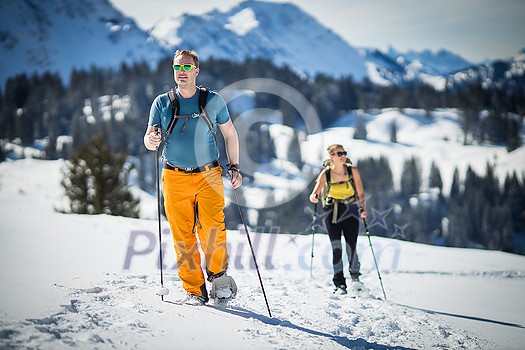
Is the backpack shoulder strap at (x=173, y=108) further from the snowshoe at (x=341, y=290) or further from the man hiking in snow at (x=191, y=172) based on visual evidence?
the snowshoe at (x=341, y=290)

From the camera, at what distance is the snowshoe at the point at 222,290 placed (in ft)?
15.4

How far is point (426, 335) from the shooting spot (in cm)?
452

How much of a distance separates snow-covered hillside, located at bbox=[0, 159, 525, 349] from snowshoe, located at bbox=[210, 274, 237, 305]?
0.72 ft

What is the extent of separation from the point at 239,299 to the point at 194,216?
1.30 meters

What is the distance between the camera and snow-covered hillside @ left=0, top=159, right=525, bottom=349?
357cm

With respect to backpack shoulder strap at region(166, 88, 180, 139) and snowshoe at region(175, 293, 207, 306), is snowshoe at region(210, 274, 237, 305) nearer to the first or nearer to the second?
snowshoe at region(175, 293, 207, 306)

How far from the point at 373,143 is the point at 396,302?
135624 mm

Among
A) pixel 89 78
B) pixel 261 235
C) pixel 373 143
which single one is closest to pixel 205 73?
pixel 89 78

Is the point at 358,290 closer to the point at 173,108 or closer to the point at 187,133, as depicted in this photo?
the point at 187,133

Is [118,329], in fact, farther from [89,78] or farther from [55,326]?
[89,78]

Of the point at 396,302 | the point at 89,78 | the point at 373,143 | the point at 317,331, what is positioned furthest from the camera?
the point at 89,78

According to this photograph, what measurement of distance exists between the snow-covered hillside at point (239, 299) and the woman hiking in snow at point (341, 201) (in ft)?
2.57

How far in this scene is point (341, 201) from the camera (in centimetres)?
657

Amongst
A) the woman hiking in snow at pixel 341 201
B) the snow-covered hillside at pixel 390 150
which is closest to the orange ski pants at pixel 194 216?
the woman hiking in snow at pixel 341 201
